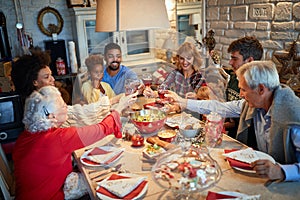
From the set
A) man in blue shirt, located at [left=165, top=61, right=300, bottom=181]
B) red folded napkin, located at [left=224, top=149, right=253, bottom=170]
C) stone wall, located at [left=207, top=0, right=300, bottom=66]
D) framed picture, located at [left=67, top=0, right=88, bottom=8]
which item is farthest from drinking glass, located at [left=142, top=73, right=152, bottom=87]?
framed picture, located at [left=67, top=0, right=88, bottom=8]

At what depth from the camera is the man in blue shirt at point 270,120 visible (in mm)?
1188

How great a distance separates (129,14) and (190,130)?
78 centimetres

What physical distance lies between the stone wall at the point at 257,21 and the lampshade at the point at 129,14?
1.48 metres

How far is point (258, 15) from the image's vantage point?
2.52 metres

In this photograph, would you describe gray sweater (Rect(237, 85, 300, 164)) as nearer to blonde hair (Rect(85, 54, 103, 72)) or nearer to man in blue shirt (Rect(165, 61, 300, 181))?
man in blue shirt (Rect(165, 61, 300, 181))

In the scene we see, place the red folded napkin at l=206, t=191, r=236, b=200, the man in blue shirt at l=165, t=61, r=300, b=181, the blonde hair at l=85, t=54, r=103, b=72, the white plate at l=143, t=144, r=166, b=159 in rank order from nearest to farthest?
the red folded napkin at l=206, t=191, r=236, b=200 < the man in blue shirt at l=165, t=61, r=300, b=181 < the white plate at l=143, t=144, r=166, b=159 < the blonde hair at l=85, t=54, r=103, b=72

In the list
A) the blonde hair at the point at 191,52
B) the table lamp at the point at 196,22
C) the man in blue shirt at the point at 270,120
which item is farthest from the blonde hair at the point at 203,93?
the table lamp at the point at 196,22

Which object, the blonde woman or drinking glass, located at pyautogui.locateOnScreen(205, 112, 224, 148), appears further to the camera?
the blonde woman

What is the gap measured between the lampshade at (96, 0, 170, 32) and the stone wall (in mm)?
1476

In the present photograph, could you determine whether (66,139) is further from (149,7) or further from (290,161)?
(290,161)

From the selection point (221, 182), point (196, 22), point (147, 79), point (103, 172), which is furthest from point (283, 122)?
point (196, 22)

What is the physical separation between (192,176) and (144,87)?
2.36 ft

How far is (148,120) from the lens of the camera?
1611 mm

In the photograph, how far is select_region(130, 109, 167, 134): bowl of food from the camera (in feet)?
5.24
